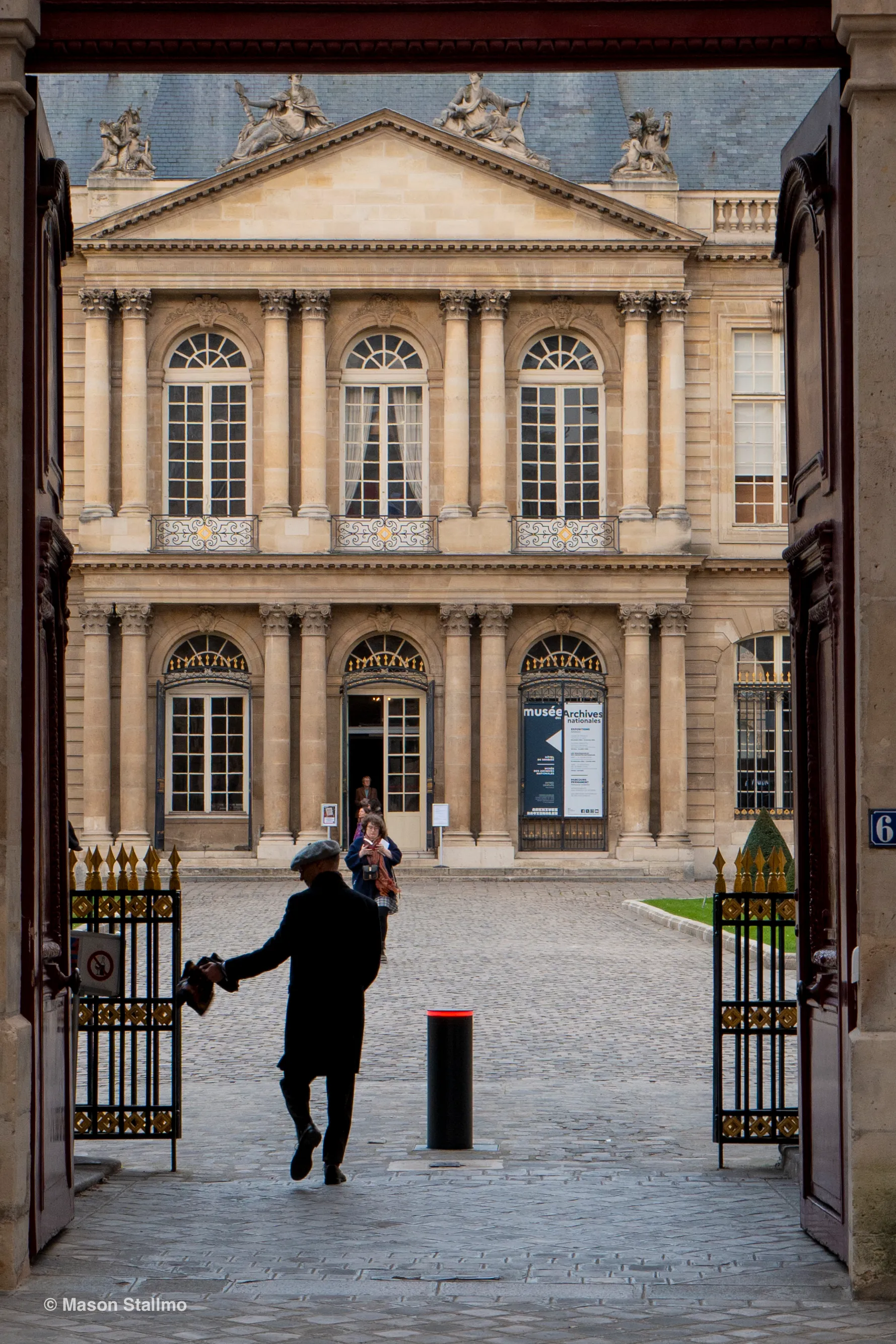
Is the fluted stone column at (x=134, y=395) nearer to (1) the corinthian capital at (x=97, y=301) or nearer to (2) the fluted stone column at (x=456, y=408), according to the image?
(1) the corinthian capital at (x=97, y=301)

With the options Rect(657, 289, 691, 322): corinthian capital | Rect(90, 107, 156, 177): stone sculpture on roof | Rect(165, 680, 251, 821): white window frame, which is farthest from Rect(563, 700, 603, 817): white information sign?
Rect(90, 107, 156, 177): stone sculpture on roof

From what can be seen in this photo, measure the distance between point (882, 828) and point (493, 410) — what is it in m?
30.4

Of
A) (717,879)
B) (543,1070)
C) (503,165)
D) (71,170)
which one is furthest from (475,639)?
(717,879)

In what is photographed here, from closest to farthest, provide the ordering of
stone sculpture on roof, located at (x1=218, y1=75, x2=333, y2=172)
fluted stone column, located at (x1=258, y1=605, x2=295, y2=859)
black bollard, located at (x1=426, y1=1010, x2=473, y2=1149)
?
black bollard, located at (x1=426, y1=1010, x2=473, y2=1149), fluted stone column, located at (x1=258, y1=605, x2=295, y2=859), stone sculpture on roof, located at (x1=218, y1=75, x2=333, y2=172)

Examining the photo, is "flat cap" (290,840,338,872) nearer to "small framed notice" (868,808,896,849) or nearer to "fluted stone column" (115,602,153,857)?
"small framed notice" (868,808,896,849)

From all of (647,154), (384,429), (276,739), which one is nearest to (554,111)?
(647,154)

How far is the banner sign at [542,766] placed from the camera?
1451 inches

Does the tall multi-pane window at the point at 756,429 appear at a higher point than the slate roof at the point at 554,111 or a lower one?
lower

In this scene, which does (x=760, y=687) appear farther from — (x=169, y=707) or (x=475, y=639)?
(x=169, y=707)

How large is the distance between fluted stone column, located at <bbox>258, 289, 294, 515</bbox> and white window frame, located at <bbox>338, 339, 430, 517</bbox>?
1028 millimetres

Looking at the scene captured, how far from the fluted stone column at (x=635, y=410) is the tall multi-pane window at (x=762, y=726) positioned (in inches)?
136

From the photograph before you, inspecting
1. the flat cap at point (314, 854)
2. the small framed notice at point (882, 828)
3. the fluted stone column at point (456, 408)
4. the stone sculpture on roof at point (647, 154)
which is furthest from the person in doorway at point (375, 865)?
the stone sculpture on roof at point (647, 154)

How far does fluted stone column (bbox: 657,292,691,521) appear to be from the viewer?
37000mm

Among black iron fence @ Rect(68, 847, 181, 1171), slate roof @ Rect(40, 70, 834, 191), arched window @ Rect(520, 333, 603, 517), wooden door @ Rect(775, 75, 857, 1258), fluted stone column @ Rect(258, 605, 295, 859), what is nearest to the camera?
wooden door @ Rect(775, 75, 857, 1258)
